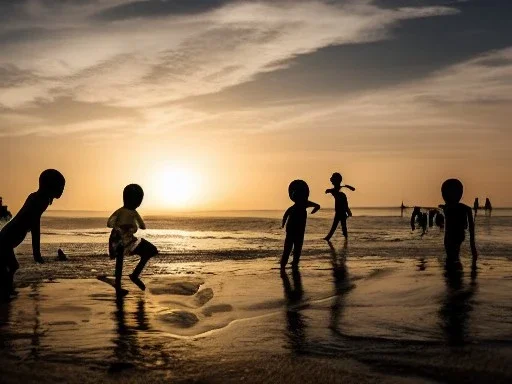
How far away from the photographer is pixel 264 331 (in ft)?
18.6

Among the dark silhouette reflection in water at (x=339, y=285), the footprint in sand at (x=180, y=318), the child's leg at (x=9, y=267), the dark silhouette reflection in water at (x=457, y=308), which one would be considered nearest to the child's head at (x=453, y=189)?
the dark silhouette reflection in water at (x=457, y=308)

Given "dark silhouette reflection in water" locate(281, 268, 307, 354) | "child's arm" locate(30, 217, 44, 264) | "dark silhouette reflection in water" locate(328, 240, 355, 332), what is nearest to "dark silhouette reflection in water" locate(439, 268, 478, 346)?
"dark silhouette reflection in water" locate(328, 240, 355, 332)

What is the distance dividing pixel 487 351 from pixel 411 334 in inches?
32.9

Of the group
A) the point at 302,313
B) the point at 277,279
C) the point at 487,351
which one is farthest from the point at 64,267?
the point at 487,351

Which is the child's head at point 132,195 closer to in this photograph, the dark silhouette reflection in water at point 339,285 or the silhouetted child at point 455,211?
the dark silhouette reflection in water at point 339,285

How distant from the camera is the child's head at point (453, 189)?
11758mm

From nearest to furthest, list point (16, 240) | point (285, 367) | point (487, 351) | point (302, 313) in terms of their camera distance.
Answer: point (285, 367) < point (487, 351) < point (302, 313) < point (16, 240)

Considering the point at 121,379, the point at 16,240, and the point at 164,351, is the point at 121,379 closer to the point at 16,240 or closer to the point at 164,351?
the point at 164,351

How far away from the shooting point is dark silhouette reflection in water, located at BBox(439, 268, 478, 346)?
5367 mm

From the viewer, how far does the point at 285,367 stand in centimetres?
433

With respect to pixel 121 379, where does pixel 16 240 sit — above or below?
above

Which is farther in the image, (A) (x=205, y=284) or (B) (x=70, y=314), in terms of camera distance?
(A) (x=205, y=284)

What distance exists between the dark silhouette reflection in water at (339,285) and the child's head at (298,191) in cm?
165

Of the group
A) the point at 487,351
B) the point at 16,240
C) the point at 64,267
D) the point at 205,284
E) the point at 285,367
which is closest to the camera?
the point at 285,367
